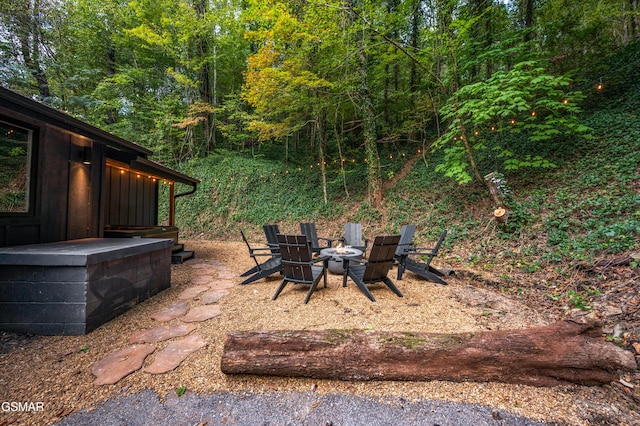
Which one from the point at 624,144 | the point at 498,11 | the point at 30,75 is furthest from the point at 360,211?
the point at 30,75

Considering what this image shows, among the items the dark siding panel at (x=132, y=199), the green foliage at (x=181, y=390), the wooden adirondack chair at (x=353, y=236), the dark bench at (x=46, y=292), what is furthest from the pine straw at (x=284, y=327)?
the dark siding panel at (x=132, y=199)

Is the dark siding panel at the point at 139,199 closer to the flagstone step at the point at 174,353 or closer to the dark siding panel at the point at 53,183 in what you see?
the dark siding panel at the point at 53,183

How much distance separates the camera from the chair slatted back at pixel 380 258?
3.41 metres

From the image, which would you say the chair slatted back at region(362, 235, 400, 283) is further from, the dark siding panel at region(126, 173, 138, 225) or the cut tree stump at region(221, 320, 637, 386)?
the dark siding panel at region(126, 173, 138, 225)

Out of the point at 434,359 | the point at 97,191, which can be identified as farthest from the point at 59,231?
the point at 434,359

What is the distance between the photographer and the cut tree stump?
1.76m

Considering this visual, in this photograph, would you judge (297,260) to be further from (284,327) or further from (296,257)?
(284,327)

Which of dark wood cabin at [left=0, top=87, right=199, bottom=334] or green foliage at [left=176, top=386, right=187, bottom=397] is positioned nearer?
green foliage at [left=176, top=386, right=187, bottom=397]

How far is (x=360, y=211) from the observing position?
8438mm

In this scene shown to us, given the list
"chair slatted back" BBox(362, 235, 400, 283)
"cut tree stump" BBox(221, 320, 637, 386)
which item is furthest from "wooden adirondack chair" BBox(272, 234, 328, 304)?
"cut tree stump" BBox(221, 320, 637, 386)

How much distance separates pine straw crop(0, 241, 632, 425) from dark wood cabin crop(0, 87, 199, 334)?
0.79 ft

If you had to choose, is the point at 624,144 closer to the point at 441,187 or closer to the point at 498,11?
the point at 441,187

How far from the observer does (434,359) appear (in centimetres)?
180

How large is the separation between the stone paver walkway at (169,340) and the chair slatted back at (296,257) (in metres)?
1.08
